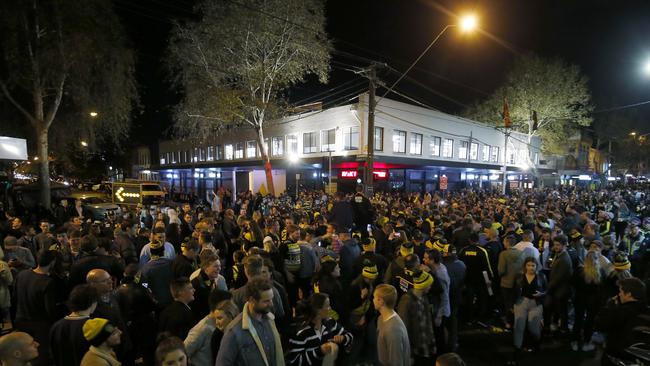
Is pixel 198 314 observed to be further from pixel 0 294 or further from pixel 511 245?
pixel 511 245

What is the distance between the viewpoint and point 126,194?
19.8 m

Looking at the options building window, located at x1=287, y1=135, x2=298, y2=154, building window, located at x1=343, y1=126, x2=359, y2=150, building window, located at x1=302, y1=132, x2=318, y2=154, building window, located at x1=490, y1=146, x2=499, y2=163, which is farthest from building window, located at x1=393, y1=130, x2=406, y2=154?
building window, located at x1=490, y1=146, x2=499, y2=163

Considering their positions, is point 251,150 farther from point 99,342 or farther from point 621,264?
point 99,342

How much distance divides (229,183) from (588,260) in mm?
31548

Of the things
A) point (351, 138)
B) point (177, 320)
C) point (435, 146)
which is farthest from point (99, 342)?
point (435, 146)

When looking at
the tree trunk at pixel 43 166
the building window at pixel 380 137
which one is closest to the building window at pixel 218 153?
the building window at pixel 380 137

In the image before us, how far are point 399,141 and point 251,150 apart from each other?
14.3 meters

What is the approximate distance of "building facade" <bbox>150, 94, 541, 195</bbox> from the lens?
77.4 feet

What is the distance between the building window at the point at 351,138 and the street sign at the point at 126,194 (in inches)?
519

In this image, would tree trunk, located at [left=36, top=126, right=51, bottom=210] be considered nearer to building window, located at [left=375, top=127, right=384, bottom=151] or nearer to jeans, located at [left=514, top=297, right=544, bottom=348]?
jeans, located at [left=514, top=297, right=544, bottom=348]

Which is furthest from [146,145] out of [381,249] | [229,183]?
[381,249]

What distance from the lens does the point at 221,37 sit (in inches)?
775

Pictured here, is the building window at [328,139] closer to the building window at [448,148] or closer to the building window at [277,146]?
the building window at [277,146]

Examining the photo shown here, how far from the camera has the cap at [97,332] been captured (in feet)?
8.82
